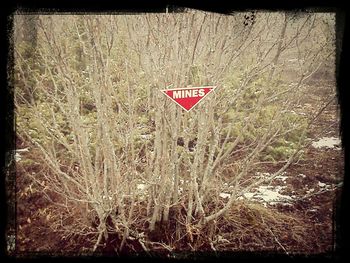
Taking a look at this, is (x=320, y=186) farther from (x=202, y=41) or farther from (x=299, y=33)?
(x=202, y=41)

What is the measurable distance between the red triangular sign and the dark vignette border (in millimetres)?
614

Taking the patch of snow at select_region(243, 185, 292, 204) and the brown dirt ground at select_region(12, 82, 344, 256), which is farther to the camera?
the patch of snow at select_region(243, 185, 292, 204)

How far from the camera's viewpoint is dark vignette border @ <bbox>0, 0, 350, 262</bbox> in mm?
1938

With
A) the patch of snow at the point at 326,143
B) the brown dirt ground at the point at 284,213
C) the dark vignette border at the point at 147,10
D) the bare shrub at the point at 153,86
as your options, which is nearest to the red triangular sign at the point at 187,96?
the bare shrub at the point at 153,86

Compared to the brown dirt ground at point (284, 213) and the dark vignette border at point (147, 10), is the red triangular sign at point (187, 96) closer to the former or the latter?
the dark vignette border at point (147, 10)

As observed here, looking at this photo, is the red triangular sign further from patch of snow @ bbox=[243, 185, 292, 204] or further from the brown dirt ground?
patch of snow @ bbox=[243, 185, 292, 204]

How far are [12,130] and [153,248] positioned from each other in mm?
1561

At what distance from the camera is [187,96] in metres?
2.29

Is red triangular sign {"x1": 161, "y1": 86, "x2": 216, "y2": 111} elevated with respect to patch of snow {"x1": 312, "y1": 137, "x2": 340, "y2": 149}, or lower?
elevated

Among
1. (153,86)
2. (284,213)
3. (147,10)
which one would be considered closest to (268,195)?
(284,213)

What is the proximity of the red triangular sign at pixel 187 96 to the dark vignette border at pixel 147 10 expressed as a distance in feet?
2.02

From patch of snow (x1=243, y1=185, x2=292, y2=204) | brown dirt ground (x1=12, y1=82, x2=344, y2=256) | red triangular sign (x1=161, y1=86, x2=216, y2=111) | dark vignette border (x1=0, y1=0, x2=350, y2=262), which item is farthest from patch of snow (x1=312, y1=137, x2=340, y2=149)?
red triangular sign (x1=161, y1=86, x2=216, y2=111)

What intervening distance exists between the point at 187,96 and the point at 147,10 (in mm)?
704

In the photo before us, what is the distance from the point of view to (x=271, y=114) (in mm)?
3209
